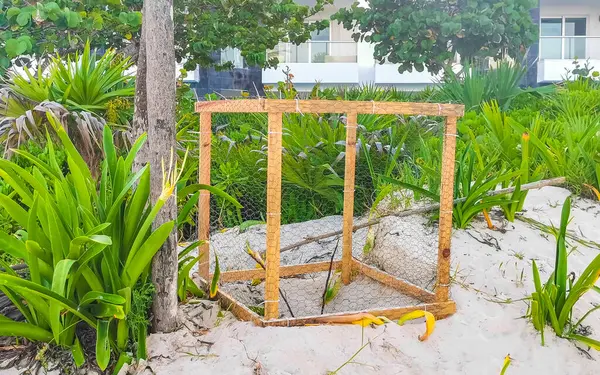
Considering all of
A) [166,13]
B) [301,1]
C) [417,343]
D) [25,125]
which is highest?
[301,1]

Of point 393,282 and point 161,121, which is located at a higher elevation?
point 161,121

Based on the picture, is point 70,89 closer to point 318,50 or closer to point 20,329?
point 20,329

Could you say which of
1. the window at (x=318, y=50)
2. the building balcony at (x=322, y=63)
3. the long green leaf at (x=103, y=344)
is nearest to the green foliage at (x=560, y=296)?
the long green leaf at (x=103, y=344)

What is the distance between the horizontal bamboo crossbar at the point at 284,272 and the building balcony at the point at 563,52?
18483 mm

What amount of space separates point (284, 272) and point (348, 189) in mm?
580

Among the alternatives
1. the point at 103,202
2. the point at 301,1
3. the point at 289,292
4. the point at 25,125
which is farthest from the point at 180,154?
the point at 301,1

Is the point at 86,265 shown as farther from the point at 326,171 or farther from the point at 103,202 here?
the point at 326,171

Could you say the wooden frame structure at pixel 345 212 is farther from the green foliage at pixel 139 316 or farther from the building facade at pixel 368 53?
the building facade at pixel 368 53

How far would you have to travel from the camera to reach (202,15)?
7605 millimetres

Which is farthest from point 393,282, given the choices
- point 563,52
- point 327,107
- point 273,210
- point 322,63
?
point 563,52

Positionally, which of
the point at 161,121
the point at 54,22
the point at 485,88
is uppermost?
the point at 54,22

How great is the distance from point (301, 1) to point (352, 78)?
3.07 metres

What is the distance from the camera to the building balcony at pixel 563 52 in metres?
20.4

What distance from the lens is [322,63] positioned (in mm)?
22219
